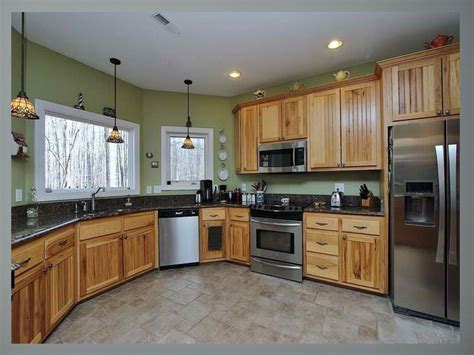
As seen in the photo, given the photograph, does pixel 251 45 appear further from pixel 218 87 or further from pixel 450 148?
pixel 450 148

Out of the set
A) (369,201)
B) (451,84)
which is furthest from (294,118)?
(451,84)

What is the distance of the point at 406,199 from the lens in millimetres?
1964

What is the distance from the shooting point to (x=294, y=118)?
295cm

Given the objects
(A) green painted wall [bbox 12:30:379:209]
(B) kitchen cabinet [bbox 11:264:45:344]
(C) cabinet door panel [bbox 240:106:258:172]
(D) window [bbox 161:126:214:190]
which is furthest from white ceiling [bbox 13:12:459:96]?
(B) kitchen cabinet [bbox 11:264:45:344]

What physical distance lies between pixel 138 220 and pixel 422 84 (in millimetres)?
3260

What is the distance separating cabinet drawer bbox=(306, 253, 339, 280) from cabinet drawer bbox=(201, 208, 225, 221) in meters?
1.26

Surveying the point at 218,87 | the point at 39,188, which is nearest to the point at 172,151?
the point at 218,87

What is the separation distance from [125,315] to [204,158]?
2402 mm

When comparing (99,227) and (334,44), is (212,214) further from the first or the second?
(334,44)

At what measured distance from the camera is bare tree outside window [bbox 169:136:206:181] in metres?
3.60

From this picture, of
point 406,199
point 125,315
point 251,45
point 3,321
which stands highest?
point 251,45

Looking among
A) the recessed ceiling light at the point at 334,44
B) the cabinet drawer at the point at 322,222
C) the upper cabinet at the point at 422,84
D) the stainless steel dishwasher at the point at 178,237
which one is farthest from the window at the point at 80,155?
the upper cabinet at the point at 422,84

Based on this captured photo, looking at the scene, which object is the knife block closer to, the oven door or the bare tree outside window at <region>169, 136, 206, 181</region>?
the oven door

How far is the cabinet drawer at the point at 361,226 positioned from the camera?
7.33 ft
